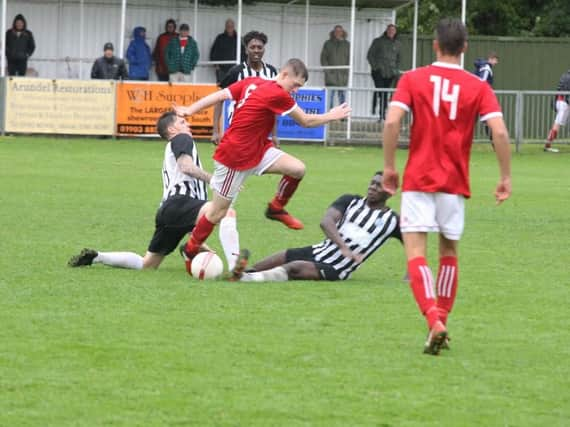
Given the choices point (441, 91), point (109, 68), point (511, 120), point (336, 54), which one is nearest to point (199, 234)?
point (441, 91)

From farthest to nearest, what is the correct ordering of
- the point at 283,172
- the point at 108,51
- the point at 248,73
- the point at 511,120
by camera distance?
1. the point at 511,120
2. the point at 108,51
3. the point at 248,73
4. the point at 283,172

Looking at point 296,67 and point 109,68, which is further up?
point 109,68

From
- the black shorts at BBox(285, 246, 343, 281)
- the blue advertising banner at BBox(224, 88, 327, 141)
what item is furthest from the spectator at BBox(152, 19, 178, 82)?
the black shorts at BBox(285, 246, 343, 281)

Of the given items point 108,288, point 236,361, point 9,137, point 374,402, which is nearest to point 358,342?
point 236,361

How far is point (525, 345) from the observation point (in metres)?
8.33

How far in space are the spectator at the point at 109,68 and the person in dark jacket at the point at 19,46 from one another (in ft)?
5.50

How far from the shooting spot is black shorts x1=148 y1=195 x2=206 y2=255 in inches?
447

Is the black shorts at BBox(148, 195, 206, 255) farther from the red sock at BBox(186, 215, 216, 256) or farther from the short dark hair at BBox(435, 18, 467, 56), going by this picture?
the short dark hair at BBox(435, 18, 467, 56)

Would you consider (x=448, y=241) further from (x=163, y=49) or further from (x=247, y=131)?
(x=163, y=49)

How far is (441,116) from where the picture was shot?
26.1ft

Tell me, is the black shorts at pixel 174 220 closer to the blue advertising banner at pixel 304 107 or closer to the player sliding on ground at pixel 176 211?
the player sliding on ground at pixel 176 211

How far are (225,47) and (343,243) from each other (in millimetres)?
22626

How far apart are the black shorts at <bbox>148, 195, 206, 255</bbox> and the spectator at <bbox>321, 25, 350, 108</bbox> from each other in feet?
73.6

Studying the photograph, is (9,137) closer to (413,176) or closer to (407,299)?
(407,299)
